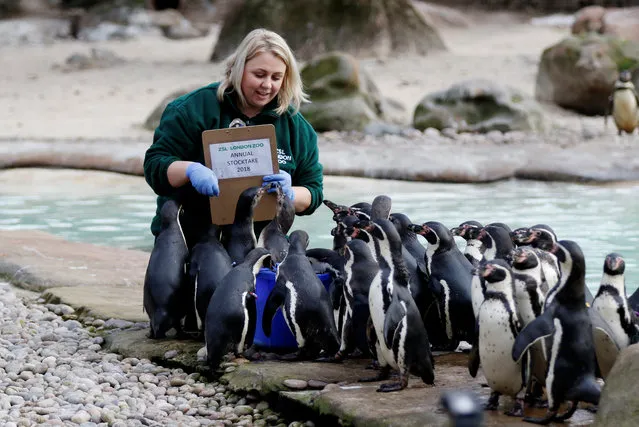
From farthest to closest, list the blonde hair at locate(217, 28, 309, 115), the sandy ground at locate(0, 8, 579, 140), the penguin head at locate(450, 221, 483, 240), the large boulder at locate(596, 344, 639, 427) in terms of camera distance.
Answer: the sandy ground at locate(0, 8, 579, 140), the blonde hair at locate(217, 28, 309, 115), the penguin head at locate(450, 221, 483, 240), the large boulder at locate(596, 344, 639, 427)

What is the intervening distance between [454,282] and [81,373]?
1.46 meters

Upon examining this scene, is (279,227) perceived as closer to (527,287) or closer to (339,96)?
(527,287)

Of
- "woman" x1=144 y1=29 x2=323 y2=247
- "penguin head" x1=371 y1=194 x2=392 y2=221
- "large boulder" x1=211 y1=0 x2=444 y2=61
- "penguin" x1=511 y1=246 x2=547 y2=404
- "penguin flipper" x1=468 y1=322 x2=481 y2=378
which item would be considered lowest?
"penguin flipper" x1=468 y1=322 x2=481 y2=378

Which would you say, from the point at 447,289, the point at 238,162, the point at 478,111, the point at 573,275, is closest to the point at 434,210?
the point at 478,111

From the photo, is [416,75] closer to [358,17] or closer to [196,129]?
[358,17]

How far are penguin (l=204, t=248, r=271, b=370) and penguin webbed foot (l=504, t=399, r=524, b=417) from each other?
44.9 inches

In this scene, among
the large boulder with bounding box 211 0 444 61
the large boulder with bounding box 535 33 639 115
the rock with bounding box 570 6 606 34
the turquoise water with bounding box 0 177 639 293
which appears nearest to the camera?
the turquoise water with bounding box 0 177 639 293

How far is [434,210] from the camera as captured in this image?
888 centimetres

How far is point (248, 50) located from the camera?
4.38 m

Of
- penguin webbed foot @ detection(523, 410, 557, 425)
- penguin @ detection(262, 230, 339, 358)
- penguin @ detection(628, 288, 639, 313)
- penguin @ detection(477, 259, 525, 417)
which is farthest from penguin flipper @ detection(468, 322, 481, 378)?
penguin @ detection(628, 288, 639, 313)

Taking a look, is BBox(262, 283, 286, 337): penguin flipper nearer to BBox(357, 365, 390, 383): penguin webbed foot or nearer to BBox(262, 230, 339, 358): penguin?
BBox(262, 230, 339, 358): penguin

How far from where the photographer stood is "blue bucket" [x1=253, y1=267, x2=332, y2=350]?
4.18 m

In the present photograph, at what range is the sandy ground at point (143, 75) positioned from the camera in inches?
531

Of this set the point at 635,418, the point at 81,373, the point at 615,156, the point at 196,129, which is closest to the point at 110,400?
the point at 81,373
